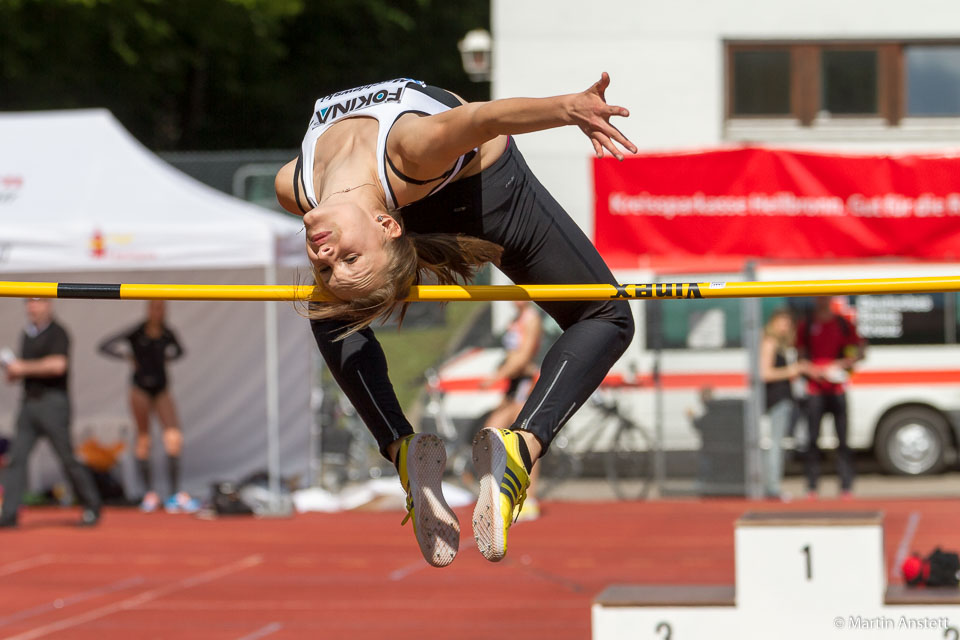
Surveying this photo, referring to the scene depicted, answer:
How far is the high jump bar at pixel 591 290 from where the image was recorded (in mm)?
4719

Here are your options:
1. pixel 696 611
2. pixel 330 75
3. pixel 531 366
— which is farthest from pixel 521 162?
pixel 330 75

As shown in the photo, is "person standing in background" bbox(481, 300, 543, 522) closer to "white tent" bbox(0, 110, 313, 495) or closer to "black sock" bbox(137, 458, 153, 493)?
"white tent" bbox(0, 110, 313, 495)

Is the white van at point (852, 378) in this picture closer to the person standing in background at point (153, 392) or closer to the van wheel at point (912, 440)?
the van wheel at point (912, 440)

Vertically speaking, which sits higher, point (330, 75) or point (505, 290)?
point (330, 75)

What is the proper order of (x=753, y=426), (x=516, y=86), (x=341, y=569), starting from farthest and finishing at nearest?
(x=516, y=86)
(x=753, y=426)
(x=341, y=569)

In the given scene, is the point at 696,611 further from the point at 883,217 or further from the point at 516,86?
the point at 516,86

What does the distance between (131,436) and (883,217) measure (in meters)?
6.68

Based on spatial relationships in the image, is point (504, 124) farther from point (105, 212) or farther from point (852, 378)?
point (852, 378)

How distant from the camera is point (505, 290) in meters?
4.82

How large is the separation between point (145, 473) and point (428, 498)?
28.0 ft

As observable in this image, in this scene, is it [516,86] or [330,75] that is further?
[330,75]

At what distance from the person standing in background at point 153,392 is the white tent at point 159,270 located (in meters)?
0.47

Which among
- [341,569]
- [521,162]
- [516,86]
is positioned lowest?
[341,569]

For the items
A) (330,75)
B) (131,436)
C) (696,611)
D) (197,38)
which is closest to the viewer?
(696,611)
